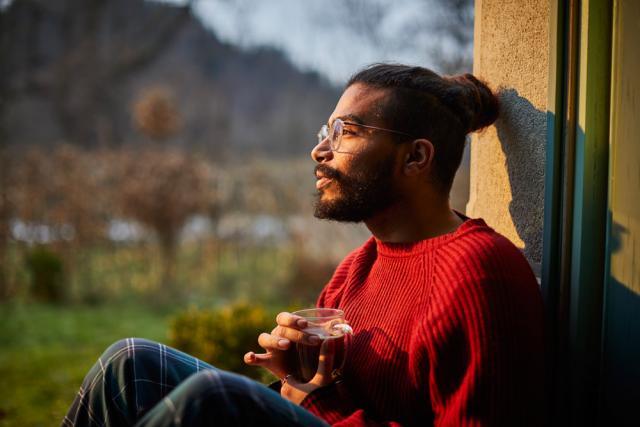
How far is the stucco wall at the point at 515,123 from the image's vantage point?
1.78 m

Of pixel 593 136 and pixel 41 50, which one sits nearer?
pixel 593 136

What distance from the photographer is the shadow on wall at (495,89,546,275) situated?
1.77 m

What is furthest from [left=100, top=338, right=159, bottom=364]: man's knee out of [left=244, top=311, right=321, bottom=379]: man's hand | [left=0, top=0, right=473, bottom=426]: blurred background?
[left=0, top=0, right=473, bottom=426]: blurred background

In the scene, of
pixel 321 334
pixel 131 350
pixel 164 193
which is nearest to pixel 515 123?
pixel 321 334

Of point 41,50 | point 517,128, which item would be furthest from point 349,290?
point 41,50

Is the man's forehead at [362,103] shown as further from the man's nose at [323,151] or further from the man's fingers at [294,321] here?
the man's fingers at [294,321]

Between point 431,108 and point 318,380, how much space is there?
2.84 feet

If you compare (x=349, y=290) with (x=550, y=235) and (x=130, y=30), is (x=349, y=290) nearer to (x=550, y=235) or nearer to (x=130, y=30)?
(x=550, y=235)

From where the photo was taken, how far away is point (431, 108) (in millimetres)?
1783

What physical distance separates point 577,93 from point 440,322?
72 cm

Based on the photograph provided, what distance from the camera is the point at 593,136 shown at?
1522mm

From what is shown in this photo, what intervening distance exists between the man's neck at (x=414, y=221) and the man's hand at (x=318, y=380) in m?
0.42

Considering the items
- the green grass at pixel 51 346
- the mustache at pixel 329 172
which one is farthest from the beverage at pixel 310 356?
the green grass at pixel 51 346

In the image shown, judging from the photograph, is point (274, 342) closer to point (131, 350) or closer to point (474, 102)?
point (131, 350)
